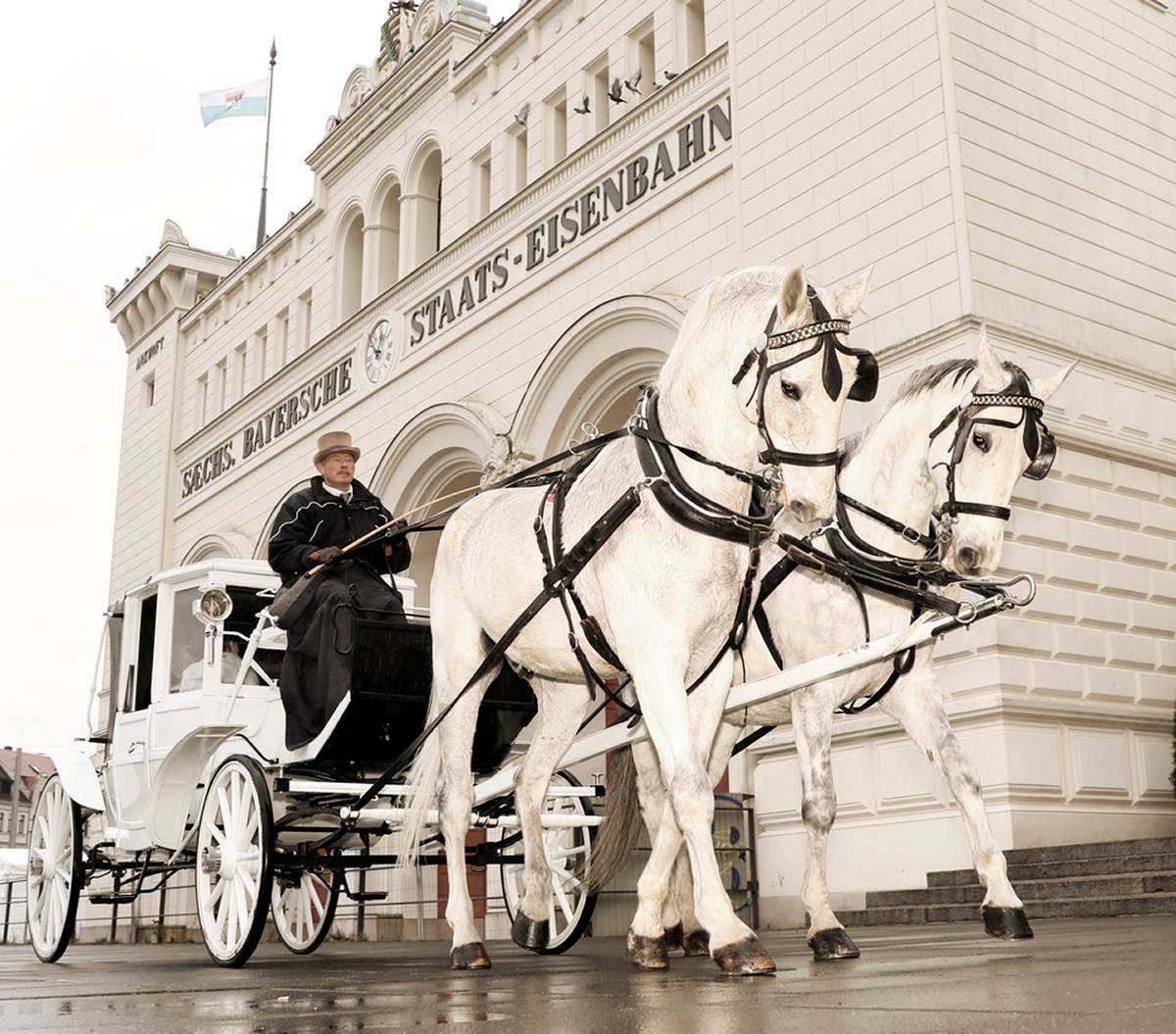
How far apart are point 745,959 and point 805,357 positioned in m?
1.76

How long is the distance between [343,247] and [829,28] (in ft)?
34.8

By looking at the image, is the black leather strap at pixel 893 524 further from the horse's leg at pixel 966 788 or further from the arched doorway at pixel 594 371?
the arched doorway at pixel 594 371

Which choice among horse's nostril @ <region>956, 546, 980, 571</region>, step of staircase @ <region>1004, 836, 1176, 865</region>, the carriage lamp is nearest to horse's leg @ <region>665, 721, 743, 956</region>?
horse's nostril @ <region>956, 546, 980, 571</region>

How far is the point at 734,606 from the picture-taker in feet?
14.2

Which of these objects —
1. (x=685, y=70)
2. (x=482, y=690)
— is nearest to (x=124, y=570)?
(x=685, y=70)

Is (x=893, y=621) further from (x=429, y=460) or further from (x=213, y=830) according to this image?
(x=429, y=460)

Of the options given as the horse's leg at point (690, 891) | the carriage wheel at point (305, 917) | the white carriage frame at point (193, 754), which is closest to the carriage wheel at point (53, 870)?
the white carriage frame at point (193, 754)

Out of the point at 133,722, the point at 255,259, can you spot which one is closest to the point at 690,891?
the point at 133,722

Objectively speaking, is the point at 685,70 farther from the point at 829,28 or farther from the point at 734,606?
the point at 734,606

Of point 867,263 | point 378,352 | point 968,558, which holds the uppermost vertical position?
point 378,352

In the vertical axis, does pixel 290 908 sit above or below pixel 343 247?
below

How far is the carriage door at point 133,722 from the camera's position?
23.3ft

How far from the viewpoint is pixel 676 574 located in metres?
4.18

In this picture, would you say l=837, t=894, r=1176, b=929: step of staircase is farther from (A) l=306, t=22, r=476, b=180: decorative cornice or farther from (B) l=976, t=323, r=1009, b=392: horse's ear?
(A) l=306, t=22, r=476, b=180: decorative cornice
